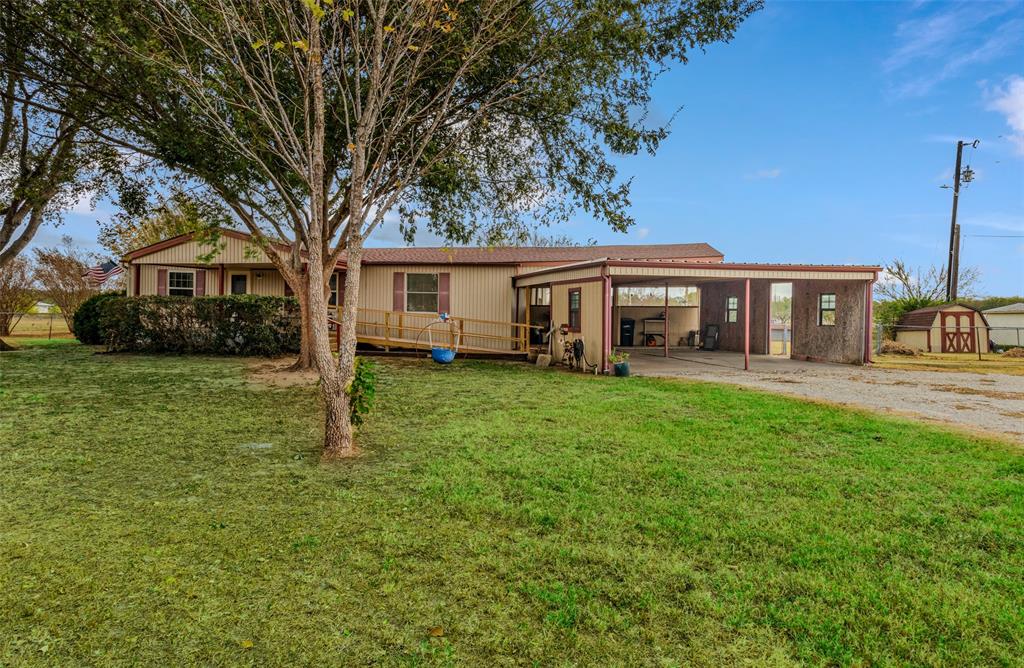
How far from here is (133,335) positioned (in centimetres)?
1325

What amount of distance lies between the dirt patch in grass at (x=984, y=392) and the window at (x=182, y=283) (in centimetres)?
1920

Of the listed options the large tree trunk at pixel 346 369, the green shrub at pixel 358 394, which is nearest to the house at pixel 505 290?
the green shrub at pixel 358 394

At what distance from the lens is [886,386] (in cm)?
998

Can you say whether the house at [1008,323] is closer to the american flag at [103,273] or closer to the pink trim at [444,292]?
the pink trim at [444,292]

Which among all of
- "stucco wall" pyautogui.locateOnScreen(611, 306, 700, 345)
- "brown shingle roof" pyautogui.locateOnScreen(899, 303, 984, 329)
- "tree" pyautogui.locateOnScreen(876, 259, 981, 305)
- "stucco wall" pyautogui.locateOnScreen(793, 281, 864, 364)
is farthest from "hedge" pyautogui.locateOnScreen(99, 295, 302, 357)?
"tree" pyautogui.locateOnScreen(876, 259, 981, 305)

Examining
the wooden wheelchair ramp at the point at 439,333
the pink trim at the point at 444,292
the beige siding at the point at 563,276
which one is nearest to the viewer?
the beige siding at the point at 563,276

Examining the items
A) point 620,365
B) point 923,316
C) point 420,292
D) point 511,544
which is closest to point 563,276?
point 620,365

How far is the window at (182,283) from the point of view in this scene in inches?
662

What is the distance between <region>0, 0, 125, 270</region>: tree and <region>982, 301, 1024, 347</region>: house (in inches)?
1229

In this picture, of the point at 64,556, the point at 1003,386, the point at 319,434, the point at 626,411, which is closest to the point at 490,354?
the point at 626,411

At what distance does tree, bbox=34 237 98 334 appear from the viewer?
21641mm

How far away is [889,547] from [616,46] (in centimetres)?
722

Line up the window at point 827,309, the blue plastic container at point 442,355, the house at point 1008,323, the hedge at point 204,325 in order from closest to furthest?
1. the blue plastic container at point 442,355
2. the hedge at point 204,325
3. the window at point 827,309
4. the house at point 1008,323

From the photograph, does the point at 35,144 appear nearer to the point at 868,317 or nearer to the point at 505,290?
the point at 505,290
